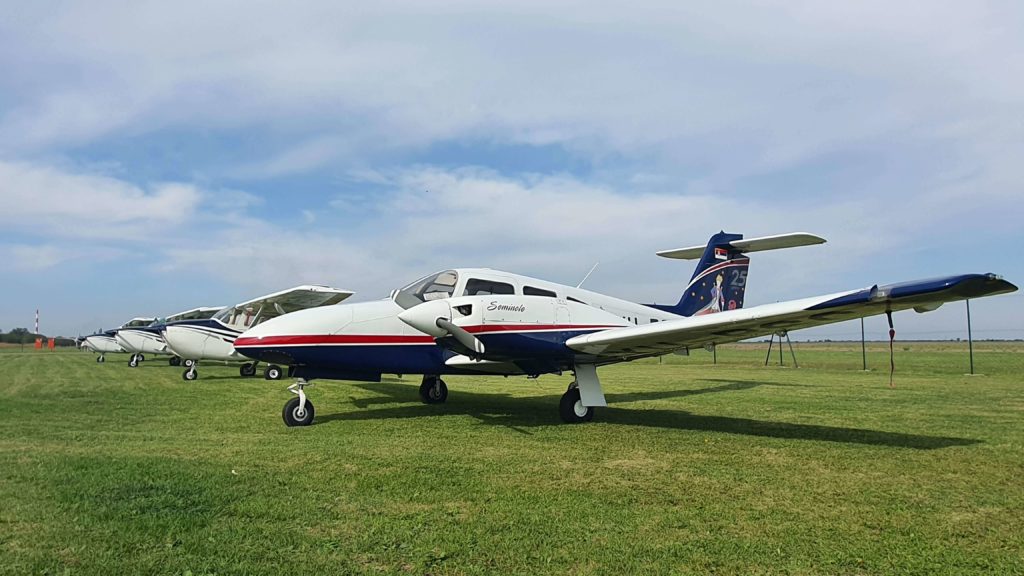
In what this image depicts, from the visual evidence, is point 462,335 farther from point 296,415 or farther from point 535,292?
point 296,415

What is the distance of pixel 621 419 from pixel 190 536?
7805mm

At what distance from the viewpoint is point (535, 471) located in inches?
245

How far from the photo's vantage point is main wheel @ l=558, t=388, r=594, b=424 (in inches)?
404

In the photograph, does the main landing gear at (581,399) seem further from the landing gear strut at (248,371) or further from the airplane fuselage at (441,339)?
the landing gear strut at (248,371)

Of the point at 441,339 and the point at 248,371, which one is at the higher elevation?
the point at 441,339

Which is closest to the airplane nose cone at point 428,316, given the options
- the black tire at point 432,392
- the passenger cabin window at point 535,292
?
the passenger cabin window at point 535,292

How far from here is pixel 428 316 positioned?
9.02 meters

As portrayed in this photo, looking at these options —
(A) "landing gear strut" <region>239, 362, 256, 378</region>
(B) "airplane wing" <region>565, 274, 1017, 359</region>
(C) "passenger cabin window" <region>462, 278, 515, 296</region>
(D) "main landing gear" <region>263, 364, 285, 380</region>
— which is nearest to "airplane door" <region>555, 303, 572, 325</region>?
(B) "airplane wing" <region>565, 274, 1017, 359</region>

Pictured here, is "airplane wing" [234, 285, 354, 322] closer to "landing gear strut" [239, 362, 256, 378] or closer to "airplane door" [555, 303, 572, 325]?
"landing gear strut" [239, 362, 256, 378]

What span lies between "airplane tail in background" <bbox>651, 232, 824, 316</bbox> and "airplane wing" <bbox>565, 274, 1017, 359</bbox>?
14.0ft

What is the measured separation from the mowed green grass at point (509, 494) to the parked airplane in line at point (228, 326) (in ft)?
30.2

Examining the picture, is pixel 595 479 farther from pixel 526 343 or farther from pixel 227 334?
pixel 227 334

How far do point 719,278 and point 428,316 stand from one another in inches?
329

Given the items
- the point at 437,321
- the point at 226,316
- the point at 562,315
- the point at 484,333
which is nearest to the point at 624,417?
the point at 562,315
